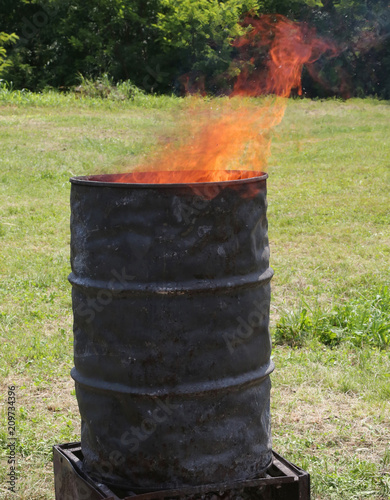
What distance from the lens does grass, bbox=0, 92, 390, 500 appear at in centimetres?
343

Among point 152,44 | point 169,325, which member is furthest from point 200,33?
point 169,325

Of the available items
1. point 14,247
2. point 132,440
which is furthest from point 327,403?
point 14,247

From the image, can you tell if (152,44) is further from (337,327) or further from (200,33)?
(337,327)

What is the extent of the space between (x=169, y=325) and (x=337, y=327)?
281 centimetres

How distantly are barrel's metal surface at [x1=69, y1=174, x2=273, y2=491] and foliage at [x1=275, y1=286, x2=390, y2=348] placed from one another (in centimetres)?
231

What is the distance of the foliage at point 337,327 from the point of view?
4730mm

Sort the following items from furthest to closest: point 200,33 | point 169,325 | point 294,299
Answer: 1. point 200,33
2. point 294,299
3. point 169,325

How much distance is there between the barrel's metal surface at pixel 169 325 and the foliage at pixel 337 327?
2311 mm

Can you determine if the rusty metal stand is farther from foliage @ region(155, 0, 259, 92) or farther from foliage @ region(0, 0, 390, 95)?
foliage @ region(0, 0, 390, 95)

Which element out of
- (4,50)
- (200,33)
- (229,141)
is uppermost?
(200,33)

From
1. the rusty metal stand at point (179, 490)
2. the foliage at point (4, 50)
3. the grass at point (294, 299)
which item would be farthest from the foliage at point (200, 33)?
the rusty metal stand at point (179, 490)

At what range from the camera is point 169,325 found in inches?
91.9

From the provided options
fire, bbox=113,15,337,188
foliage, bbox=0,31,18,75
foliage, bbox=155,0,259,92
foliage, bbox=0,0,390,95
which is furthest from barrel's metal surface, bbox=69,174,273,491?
foliage, bbox=0,31,18,75

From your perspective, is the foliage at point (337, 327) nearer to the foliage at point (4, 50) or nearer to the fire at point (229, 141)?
the fire at point (229, 141)
